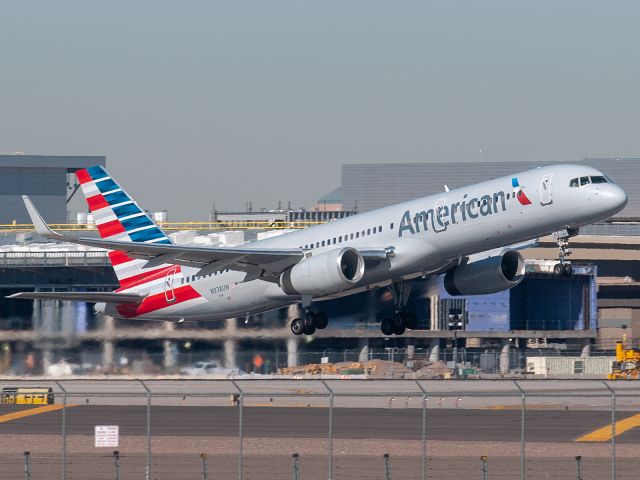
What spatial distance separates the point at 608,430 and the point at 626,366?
30.0 m

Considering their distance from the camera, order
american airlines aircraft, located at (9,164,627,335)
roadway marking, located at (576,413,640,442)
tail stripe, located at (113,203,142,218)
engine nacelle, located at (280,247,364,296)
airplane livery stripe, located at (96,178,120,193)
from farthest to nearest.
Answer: airplane livery stripe, located at (96,178,120,193) < tail stripe, located at (113,203,142,218) < engine nacelle, located at (280,247,364,296) < american airlines aircraft, located at (9,164,627,335) < roadway marking, located at (576,413,640,442)

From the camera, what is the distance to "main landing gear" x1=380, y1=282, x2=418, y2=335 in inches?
2125

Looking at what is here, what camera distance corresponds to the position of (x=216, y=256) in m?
50.9

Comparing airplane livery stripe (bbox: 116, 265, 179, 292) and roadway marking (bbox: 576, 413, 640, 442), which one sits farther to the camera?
airplane livery stripe (bbox: 116, 265, 179, 292)

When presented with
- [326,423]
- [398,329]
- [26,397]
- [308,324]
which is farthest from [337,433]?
[26,397]

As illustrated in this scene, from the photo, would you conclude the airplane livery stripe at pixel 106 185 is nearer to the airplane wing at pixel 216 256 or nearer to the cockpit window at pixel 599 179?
the airplane wing at pixel 216 256

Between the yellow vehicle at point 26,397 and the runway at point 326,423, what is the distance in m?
1.68

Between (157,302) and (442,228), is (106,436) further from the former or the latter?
(157,302)

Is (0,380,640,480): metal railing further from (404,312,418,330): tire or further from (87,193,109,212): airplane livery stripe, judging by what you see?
(87,193,109,212): airplane livery stripe

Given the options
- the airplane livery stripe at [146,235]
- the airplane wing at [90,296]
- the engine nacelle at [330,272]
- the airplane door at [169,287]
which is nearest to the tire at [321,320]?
the engine nacelle at [330,272]

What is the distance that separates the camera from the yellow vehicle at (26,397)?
181 feet

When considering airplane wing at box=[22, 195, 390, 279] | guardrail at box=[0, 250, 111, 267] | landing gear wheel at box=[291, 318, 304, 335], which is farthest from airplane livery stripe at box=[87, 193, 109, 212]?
guardrail at box=[0, 250, 111, 267]

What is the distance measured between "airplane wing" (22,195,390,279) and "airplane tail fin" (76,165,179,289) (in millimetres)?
5325

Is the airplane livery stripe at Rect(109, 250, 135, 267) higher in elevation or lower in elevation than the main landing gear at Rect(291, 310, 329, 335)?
higher
